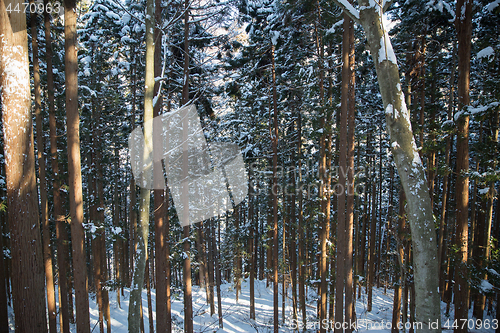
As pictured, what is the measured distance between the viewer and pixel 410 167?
137 inches

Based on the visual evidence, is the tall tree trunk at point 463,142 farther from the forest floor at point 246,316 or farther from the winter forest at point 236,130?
the forest floor at point 246,316

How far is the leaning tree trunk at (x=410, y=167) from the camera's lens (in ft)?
10.9

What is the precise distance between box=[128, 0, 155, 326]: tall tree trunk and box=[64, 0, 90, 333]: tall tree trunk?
55.1 inches

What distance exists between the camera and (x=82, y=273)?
254 inches

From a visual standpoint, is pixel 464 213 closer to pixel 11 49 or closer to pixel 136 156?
pixel 11 49

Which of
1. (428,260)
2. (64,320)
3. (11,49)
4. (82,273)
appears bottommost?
(64,320)

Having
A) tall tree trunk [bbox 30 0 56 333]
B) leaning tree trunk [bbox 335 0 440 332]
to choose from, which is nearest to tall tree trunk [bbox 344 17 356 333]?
leaning tree trunk [bbox 335 0 440 332]

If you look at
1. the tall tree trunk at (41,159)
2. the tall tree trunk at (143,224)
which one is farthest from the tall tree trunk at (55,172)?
the tall tree trunk at (143,224)

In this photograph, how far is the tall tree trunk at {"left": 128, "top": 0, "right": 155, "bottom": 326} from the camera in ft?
19.6

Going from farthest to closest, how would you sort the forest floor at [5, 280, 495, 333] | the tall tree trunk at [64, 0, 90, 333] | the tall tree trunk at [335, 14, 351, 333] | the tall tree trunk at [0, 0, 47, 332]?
1. the forest floor at [5, 280, 495, 333]
2. the tall tree trunk at [335, 14, 351, 333]
3. the tall tree trunk at [64, 0, 90, 333]
4. the tall tree trunk at [0, 0, 47, 332]

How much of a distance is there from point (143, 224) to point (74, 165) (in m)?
2.38

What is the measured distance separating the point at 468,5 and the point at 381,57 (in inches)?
274

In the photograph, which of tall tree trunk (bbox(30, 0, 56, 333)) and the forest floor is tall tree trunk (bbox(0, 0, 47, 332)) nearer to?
tall tree trunk (bbox(30, 0, 56, 333))

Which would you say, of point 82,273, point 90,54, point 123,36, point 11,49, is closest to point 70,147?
point 11,49
